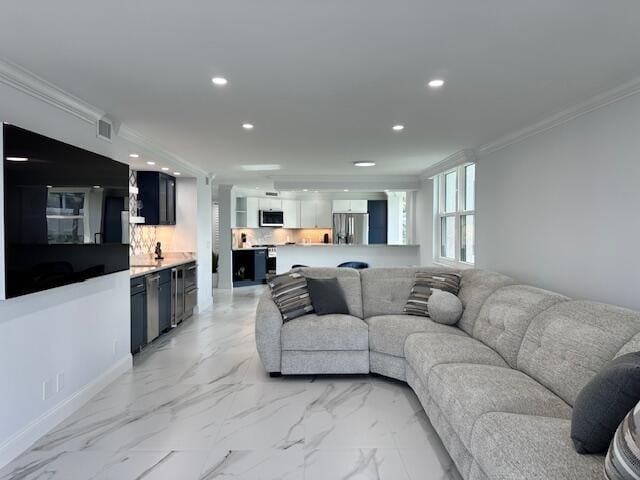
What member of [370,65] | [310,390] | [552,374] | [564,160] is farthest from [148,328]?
[564,160]

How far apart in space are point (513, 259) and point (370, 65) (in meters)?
2.85

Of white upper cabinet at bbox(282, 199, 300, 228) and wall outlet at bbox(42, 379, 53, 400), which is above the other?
white upper cabinet at bbox(282, 199, 300, 228)

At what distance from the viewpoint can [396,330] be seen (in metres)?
3.60

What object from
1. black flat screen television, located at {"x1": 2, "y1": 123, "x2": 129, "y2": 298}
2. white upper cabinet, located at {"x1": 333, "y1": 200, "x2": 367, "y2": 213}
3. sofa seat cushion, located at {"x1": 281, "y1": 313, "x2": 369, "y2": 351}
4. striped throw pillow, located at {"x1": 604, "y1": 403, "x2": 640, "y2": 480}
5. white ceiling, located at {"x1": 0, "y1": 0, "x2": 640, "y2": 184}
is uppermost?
white ceiling, located at {"x1": 0, "y1": 0, "x2": 640, "y2": 184}

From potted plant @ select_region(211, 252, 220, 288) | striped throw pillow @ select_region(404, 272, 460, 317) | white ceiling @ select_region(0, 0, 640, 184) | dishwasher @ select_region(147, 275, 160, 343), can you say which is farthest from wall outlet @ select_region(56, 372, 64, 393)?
potted plant @ select_region(211, 252, 220, 288)

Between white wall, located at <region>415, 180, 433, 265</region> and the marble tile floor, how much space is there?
395 centimetres

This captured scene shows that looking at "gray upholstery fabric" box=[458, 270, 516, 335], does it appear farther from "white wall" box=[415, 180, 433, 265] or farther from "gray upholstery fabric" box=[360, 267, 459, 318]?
"white wall" box=[415, 180, 433, 265]

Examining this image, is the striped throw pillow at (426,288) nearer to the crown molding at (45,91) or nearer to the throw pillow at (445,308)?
the throw pillow at (445,308)

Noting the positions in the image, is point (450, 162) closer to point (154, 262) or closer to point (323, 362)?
point (323, 362)

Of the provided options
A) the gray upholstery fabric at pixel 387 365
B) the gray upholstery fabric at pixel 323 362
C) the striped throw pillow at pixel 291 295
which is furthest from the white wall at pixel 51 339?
the gray upholstery fabric at pixel 387 365

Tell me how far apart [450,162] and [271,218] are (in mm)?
5446

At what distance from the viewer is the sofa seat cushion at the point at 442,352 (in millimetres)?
2736

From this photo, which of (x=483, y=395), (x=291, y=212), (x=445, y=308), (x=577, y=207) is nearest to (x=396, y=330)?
(x=445, y=308)

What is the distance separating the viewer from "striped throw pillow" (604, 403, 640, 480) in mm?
1214
